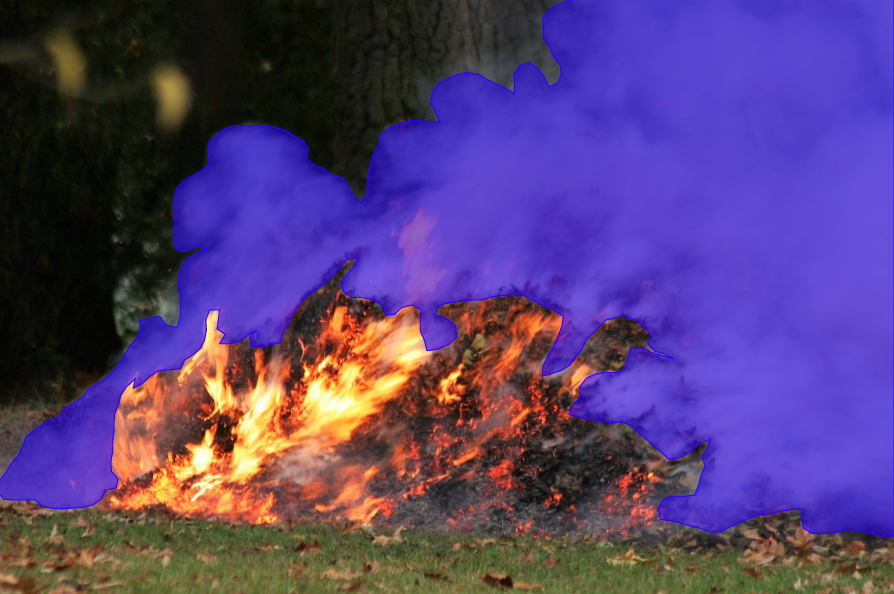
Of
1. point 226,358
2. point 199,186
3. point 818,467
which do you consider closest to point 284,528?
point 226,358

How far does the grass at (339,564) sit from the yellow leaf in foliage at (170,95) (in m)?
5.33

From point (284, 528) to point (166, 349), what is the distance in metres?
2.16

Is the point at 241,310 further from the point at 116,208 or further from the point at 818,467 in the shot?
the point at 818,467

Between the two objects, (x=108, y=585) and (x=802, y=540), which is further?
(x=802, y=540)

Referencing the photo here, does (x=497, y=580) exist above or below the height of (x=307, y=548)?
below

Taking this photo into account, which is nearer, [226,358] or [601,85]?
[601,85]

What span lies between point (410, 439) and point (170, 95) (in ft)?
18.7

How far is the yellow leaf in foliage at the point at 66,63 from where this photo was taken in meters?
12.5

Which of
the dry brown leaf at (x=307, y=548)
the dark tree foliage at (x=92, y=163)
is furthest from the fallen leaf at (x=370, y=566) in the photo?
the dark tree foliage at (x=92, y=163)

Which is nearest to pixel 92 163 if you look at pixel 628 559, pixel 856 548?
pixel 628 559

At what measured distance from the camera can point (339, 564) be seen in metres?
7.07

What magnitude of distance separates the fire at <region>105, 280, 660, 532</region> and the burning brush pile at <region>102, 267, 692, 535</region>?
0.01m

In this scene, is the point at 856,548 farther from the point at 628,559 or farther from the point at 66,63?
the point at 66,63

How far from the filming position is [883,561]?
772 centimetres
